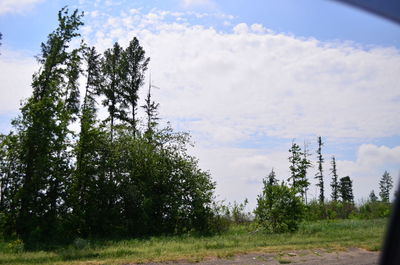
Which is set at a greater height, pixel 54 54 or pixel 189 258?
pixel 54 54

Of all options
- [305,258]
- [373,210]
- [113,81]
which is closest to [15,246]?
[305,258]

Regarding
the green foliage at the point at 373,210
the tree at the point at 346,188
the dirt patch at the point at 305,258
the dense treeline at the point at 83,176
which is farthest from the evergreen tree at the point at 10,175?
the tree at the point at 346,188

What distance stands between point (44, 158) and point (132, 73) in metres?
19.4

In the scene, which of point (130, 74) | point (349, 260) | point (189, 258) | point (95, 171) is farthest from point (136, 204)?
point (130, 74)

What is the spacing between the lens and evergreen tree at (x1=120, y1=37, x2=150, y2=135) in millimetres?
38156

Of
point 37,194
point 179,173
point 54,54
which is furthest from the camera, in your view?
point 179,173

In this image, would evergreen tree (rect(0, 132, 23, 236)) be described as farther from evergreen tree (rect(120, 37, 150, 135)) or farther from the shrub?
evergreen tree (rect(120, 37, 150, 135))

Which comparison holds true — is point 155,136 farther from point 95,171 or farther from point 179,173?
point 95,171

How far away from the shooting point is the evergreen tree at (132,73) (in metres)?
38.2

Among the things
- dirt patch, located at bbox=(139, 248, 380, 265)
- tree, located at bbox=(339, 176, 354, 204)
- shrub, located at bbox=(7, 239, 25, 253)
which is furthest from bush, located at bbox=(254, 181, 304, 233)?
tree, located at bbox=(339, 176, 354, 204)

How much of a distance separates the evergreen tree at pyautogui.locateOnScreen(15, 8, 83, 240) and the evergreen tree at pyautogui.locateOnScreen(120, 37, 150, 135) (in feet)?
49.2

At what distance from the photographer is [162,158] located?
83.8ft

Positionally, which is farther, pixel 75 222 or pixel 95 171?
pixel 95 171

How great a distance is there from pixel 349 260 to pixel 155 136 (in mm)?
17255
